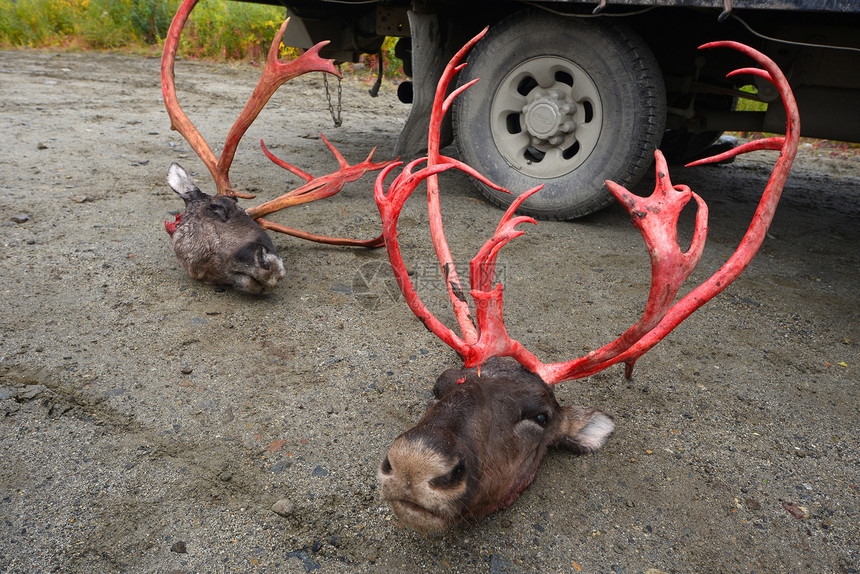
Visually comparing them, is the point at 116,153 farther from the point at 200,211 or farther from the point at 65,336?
the point at 65,336

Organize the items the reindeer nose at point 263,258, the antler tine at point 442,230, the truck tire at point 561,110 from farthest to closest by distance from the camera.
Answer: the truck tire at point 561,110 → the reindeer nose at point 263,258 → the antler tine at point 442,230

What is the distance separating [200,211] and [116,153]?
3.07 metres

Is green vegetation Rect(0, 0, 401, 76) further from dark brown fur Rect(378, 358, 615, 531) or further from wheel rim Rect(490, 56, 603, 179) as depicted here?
dark brown fur Rect(378, 358, 615, 531)

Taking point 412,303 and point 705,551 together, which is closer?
point 705,551

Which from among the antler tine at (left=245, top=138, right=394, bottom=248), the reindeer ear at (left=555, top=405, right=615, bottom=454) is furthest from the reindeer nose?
the reindeer ear at (left=555, top=405, right=615, bottom=454)

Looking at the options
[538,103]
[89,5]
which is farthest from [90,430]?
→ [89,5]

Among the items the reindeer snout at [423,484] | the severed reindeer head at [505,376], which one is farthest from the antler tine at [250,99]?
the reindeer snout at [423,484]

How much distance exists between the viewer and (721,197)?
221 inches

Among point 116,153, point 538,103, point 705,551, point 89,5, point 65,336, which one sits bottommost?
point 705,551

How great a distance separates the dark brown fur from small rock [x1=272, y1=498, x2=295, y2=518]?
1.76 feet

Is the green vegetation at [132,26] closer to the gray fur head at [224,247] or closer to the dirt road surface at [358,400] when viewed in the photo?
the dirt road surface at [358,400]

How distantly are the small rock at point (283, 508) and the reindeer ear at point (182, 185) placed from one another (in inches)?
93.0

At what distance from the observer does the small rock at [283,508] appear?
183 cm

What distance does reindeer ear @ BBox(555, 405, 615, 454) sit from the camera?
208 cm
